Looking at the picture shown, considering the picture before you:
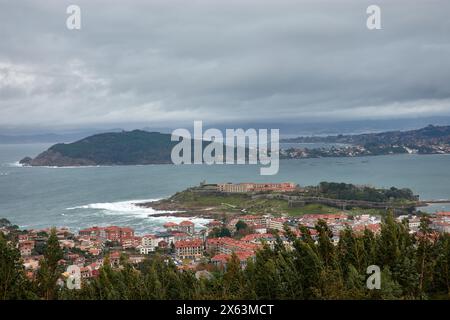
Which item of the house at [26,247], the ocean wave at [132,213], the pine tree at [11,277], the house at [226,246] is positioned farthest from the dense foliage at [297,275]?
the ocean wave at [132,213]

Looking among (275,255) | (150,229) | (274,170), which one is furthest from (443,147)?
(275,255)

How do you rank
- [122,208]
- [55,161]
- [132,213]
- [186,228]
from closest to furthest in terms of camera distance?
[186,228] < [132,213] < [122,208] < [55,161]

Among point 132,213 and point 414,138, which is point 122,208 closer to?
point 132,213

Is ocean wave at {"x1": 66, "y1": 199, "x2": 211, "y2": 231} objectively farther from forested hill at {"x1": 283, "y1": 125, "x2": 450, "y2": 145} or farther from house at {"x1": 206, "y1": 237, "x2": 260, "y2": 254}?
forested hill at {"x1": 283, "y1": 125, "x2": 450, "y2": 145}

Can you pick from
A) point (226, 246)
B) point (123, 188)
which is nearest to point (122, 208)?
point (123, 188)

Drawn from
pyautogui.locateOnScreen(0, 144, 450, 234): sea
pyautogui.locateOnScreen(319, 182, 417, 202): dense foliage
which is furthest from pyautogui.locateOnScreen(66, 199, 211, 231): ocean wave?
pyautogui.locateOnScreen(319, 182, 417, 202): dense foliage
